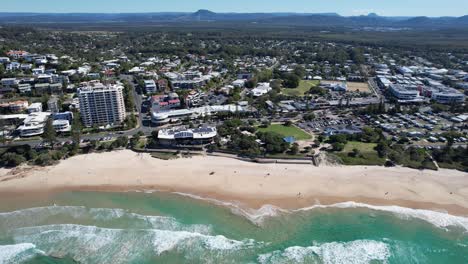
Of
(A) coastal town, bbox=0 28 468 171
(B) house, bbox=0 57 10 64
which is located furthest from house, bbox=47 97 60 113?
(B) house, bbox=0 57 10 64

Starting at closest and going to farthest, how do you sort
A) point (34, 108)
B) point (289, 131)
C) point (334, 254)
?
point (334, 254) < point (289, 131) < point (34, 108)

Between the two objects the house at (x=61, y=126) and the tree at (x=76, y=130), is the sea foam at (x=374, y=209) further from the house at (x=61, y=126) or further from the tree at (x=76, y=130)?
the house at (x=61, y=126)

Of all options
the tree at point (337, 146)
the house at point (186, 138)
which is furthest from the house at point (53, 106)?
the tree at point (337, 146)

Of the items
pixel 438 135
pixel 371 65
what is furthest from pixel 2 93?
pixel 371 65

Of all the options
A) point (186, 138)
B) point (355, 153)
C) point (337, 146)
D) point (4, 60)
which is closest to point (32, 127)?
point (186, 138)

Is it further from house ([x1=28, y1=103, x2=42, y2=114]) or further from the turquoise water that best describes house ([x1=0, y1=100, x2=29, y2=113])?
the turquoise water

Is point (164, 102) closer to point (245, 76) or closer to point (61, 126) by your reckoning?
point (61, 126)

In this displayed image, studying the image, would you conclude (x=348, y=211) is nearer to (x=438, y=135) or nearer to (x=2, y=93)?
(x=438, y=135)
